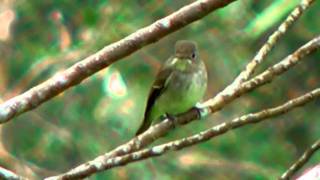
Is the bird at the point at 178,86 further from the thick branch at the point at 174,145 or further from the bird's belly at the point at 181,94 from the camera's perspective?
the thick branch at the point at 174,145

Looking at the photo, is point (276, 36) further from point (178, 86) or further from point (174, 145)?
point (178, 86)

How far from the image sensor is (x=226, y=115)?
8797 mm

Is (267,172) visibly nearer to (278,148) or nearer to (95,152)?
(278,148)

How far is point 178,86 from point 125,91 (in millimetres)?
2634

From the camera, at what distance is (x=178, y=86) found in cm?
536

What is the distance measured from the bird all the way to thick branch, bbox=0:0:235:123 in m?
2.40

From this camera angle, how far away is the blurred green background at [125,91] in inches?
322

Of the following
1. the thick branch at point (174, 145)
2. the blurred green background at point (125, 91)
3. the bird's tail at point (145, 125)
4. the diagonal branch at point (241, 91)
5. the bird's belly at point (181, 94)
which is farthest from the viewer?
the blurred green background at point (125, 91)

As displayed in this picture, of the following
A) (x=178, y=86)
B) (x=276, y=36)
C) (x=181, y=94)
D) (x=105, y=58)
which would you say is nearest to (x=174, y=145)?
(x=105, y=58)

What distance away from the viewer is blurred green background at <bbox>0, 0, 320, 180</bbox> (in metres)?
8.17

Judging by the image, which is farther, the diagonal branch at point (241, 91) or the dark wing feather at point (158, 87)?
the dark wing feather at point (158, 87)

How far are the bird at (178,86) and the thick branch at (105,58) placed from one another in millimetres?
2396

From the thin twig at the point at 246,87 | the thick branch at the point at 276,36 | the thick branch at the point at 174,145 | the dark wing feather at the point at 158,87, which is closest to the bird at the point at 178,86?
the dark wing feather at the point at 158,87

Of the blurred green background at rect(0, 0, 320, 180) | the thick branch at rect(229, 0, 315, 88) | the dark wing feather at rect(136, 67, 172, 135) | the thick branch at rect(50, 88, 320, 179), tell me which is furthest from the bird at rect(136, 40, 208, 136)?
the blurred green background at rect(0, 0, 320, 180)
